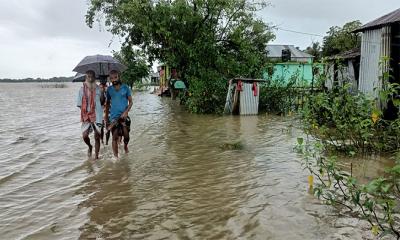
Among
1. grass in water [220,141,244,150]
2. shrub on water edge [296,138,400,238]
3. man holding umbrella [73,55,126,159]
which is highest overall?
man holding umbrella [73,55,126,159]

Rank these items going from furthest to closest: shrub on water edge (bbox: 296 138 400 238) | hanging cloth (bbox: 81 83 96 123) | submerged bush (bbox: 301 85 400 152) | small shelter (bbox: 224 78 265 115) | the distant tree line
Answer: the distant tree line, small shelter (bbox: 224 78 265 115), hanging cloth (bbox: 81 83 96 123), submerged bush (bbox: 301 85 400 152), shrub on water edge (bbox: 296 138 400 238)

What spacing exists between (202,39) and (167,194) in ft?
48.9

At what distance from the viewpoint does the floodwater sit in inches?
183

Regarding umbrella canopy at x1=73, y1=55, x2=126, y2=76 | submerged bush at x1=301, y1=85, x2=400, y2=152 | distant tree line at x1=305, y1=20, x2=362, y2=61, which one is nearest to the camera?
submerged bush at x1=301, y1=85, x2=400, y2=152

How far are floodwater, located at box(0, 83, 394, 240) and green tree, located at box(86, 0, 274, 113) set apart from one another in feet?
26.2

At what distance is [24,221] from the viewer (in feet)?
17.1

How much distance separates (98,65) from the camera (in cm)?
976

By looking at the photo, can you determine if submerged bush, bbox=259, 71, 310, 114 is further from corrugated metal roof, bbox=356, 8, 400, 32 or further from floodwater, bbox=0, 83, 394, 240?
floodwater, bbox=0, 83, 394, 240

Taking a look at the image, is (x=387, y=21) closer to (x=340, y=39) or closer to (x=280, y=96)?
(x=280, y=96)

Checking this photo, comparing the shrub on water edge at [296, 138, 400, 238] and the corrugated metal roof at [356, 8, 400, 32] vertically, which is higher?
the corrugated metal roof at [356, 8, 400, 32]

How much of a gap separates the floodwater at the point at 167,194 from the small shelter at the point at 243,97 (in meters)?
5.90

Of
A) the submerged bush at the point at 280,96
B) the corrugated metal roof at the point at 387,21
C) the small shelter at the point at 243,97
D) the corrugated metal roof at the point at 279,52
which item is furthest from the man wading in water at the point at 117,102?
the corrugated metal roof at the point at 279,52

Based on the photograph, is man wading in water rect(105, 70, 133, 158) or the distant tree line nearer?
man wading in water rect(105, 70, 133, 158)

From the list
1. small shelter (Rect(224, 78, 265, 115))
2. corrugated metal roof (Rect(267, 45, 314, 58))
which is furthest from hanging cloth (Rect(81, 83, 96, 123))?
corrugated metal roof (Rect(267, 45, 314, 58))
